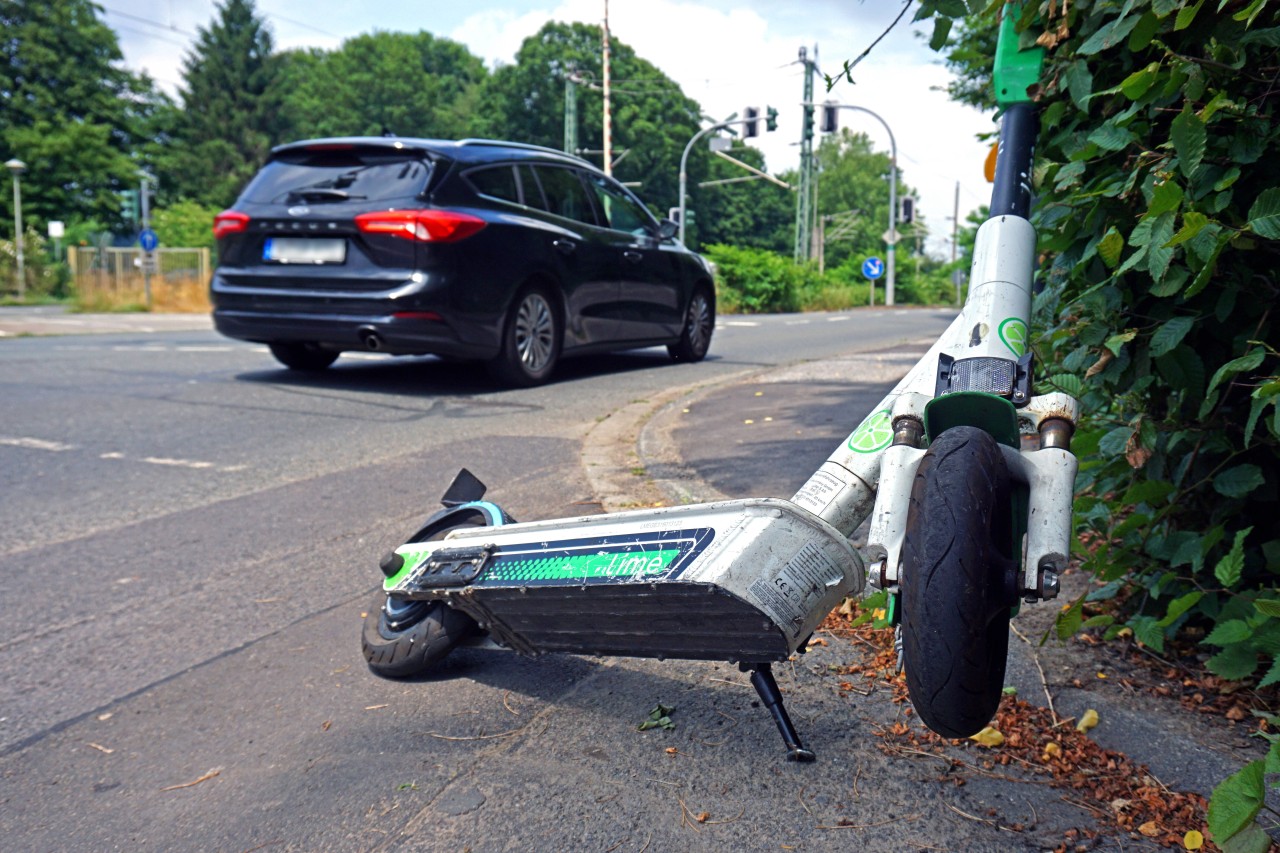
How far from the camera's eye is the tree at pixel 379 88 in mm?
82312

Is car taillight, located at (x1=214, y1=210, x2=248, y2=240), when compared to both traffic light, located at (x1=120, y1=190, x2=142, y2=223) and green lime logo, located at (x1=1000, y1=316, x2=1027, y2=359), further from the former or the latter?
traffic light, located at (x1=120, y1=190, x2=142, y2=223)

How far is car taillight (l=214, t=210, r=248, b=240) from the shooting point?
829 cm

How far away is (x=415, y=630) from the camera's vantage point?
2.83m

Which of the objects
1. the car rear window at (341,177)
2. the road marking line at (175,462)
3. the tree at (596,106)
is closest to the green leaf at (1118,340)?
the road marking line at (175,462)

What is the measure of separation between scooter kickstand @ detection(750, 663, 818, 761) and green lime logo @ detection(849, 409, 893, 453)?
0.48 meters

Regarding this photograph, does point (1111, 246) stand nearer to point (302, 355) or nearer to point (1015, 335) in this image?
point (1015, 335)

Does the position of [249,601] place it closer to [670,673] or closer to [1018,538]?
[670,673]

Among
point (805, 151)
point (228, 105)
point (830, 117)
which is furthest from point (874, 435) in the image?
point (228, 105)

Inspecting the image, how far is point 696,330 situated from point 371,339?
385 centimetres

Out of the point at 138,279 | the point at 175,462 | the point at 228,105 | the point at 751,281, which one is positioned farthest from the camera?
the point at 228,105

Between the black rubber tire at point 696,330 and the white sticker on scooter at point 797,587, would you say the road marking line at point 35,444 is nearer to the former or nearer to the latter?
the white sticker on scooter at point 797,587

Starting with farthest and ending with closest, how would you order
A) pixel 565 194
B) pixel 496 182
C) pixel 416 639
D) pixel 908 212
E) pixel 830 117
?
pixel 908 212
pixel 830 117
pixel 565 194
pixel 496 182
pixel 416 639

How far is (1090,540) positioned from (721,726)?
126cm

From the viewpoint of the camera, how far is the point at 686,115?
54000 millimetres
